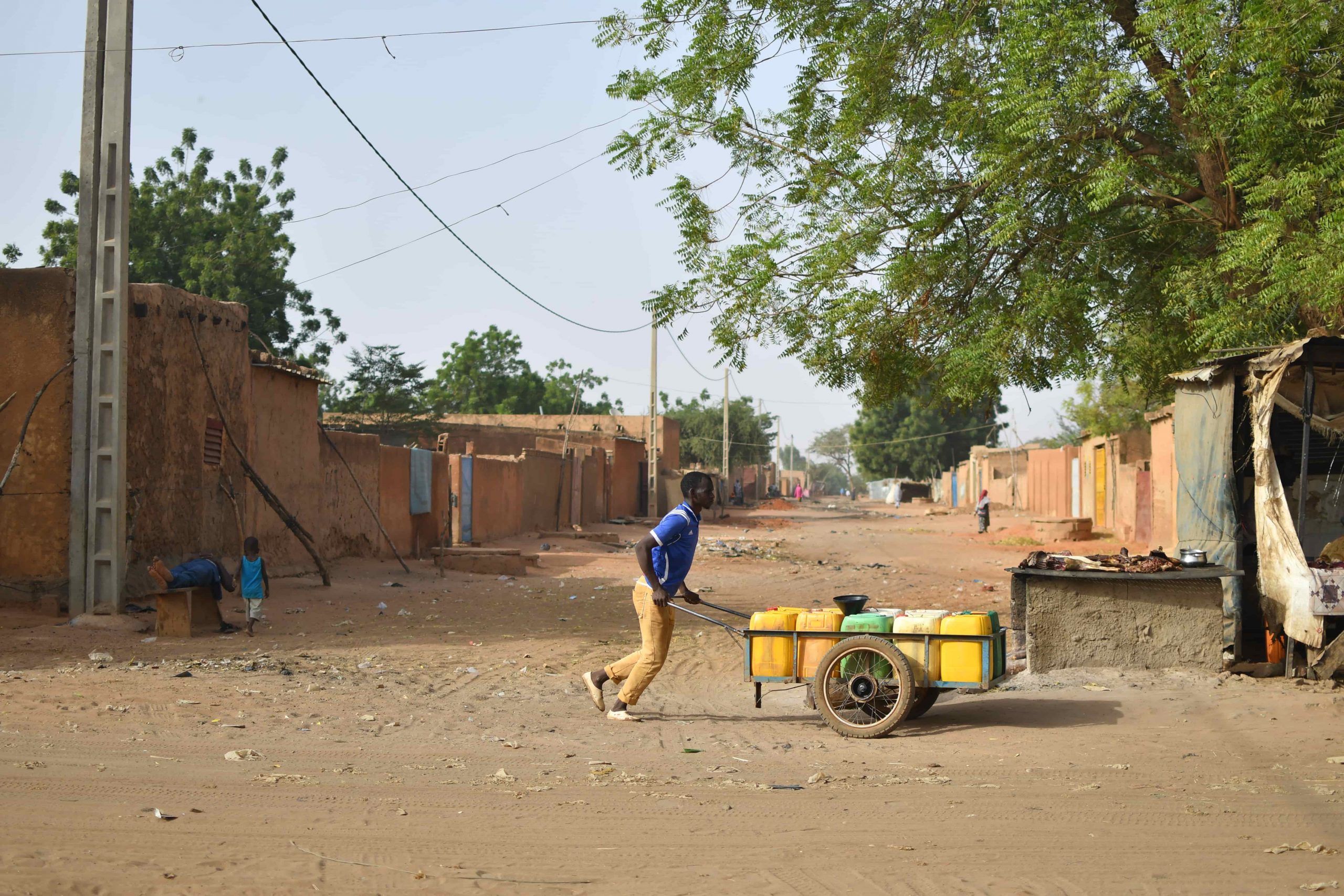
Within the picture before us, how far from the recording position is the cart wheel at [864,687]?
23.9 ft

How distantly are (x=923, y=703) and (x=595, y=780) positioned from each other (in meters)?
3.00

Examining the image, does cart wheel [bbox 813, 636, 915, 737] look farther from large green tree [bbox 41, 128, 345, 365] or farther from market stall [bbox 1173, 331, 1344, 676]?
large green tree [bbox 41, 128, 345, 365]

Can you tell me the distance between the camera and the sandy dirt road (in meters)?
4.34

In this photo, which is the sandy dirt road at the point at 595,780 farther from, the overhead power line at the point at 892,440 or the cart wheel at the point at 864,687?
the overhead power line at the point at 892,440

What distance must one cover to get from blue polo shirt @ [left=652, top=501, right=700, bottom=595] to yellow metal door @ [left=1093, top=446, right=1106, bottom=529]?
23.9 meters

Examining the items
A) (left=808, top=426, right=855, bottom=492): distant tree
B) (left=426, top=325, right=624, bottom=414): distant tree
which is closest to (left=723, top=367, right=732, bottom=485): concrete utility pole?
(left=426, top=325, right=624, bottom=414): distant tree

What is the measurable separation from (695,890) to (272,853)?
1706mm

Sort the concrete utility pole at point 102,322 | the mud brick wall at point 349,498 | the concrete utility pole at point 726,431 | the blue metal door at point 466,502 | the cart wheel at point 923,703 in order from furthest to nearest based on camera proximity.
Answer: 1. the concrete utility pole at point 726,431
2. the blue metal door at point 466,502
3. the mud brick wall at point 349,498
4. the concrete utility pole at point 102,322
5. the cart wheel at point 923,703

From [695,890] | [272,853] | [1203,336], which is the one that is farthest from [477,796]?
[1203,336]

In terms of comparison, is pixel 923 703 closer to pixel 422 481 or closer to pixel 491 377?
pixel 422 481

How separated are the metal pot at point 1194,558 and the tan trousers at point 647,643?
4.11 meters

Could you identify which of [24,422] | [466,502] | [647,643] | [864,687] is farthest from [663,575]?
[466,502]

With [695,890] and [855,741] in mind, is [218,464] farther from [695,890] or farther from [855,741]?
[695,890]

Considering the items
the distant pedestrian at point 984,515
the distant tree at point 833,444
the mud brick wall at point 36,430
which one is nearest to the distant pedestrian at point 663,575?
the mud brick wall at point 36,430
